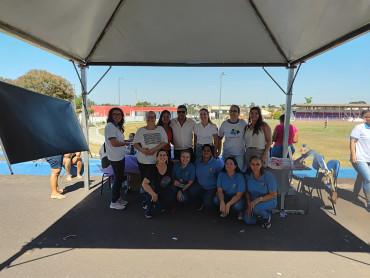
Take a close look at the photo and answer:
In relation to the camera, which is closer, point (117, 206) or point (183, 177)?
point (183, 177)

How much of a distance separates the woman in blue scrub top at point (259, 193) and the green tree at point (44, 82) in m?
21.8

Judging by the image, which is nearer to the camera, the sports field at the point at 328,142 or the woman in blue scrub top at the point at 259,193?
the woman in blue scrub top at the point at 259,193

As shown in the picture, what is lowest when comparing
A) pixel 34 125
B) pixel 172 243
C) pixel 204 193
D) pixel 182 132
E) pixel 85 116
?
pixel 172 243

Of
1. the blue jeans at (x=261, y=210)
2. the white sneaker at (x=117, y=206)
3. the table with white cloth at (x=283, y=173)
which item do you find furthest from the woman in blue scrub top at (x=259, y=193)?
the white sneaker at (x=117, y=206)

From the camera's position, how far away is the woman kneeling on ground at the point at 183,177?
3.61 metres

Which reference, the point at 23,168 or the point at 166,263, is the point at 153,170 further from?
the point at 23,168

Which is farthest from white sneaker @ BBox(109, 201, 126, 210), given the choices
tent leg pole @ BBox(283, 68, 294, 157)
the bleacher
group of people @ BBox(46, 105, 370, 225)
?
the bleacher

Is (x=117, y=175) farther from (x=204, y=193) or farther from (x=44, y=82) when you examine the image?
(x=44, y=82)

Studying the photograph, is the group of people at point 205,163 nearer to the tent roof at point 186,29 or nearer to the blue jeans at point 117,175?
the blue jeans at point 117,175

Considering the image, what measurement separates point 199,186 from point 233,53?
8.29 ft

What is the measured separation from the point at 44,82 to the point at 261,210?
914 inches

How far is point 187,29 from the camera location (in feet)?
11.5

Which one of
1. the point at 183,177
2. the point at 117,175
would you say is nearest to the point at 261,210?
the point at 183,177

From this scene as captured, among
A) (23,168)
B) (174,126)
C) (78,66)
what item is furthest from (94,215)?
(23,168)
